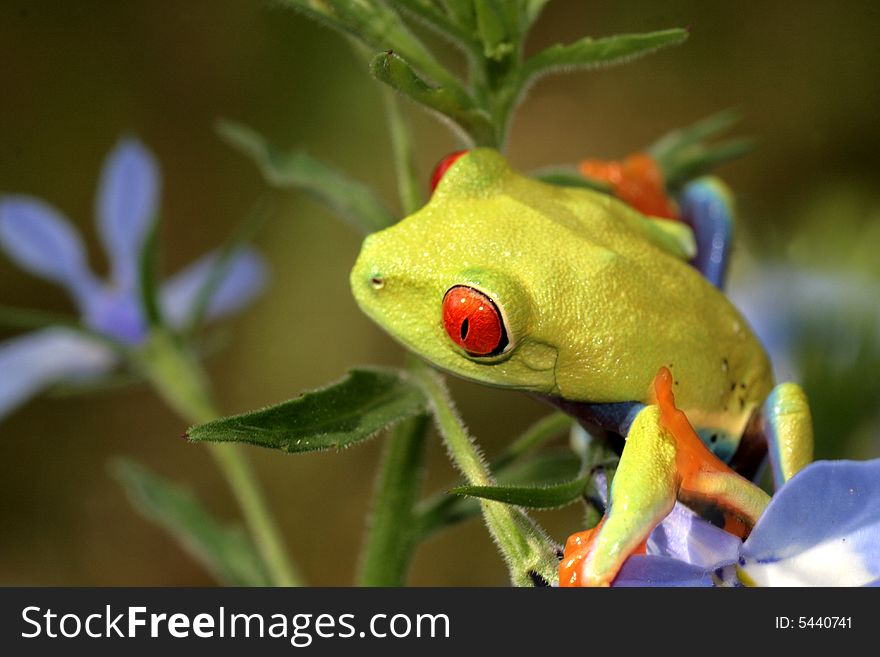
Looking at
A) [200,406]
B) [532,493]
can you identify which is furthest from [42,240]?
[532,493]

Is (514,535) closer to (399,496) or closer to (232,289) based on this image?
(399,496)

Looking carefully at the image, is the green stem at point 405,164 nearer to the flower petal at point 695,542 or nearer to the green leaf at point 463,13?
the green leaf at point 463,13

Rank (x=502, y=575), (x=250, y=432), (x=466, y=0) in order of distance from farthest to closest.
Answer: (x=502, y=575) → (x=466, y=0) → (x=250, y=432)

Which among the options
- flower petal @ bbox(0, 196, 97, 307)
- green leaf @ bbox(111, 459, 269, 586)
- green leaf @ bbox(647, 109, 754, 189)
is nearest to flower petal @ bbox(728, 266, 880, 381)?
green leaf @ bbox(647, 109, 754, 189)

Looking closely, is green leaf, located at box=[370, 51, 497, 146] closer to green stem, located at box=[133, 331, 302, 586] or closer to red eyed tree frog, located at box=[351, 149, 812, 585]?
red eyed tree frog, located at box=[351, 149, 812, 585]
